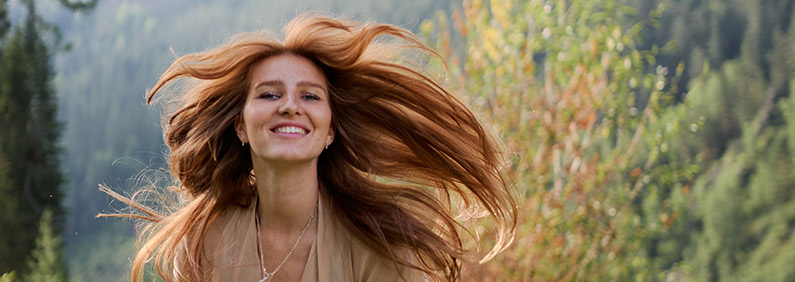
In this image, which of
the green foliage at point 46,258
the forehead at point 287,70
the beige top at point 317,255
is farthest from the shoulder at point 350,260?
the green foliage at point 46,258

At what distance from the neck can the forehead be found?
240mm

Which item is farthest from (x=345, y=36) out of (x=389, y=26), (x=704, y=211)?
(x=704, y=211)

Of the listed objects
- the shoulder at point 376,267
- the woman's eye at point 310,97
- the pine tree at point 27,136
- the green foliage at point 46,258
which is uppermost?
the woman's eye at point 310,97

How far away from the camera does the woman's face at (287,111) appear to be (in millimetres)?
2365

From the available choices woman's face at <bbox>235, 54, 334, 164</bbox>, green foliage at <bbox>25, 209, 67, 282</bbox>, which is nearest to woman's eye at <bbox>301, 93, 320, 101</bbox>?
woman's face at <bbox>235, 54, 334, 164</bbox>

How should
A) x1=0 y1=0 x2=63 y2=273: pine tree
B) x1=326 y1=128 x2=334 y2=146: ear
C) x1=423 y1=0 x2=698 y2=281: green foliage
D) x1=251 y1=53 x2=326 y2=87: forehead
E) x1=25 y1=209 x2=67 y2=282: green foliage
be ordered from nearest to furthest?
x1=251 y1=53 x2=326 y2=87: forehead → x1=326 y1=128 x2=334 y2=146: ear → x1=423 y1=0 x2=698 y2=281: green foliage → x1=25 y1=209 x2=67 y2=282: green foliage → x1=0 y1=0 x2=63 y2=273: pine tree

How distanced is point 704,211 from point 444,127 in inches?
159

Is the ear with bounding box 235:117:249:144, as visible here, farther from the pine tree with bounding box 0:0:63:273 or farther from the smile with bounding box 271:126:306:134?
the pine tree with bounding box 0:0:63:273

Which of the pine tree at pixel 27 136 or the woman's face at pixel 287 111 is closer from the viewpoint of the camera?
the woman's face at pixel 287 111

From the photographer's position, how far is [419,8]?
6.01m

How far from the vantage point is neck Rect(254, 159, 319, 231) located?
250 cm

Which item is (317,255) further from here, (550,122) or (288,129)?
(550,122)

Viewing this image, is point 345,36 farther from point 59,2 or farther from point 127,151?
point 127,151

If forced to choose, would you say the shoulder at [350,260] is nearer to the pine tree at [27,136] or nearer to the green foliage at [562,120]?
the green foliage at [562,120]
